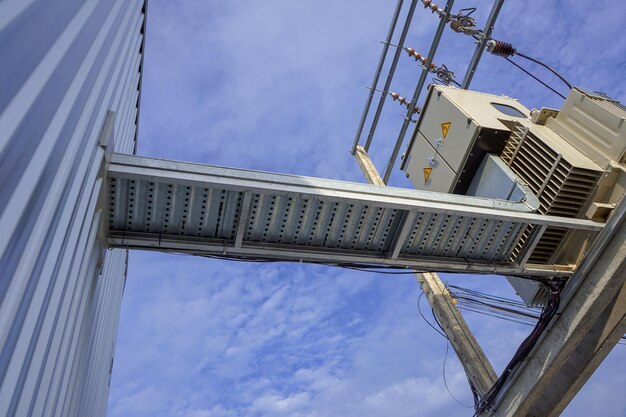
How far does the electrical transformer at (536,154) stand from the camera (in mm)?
6316

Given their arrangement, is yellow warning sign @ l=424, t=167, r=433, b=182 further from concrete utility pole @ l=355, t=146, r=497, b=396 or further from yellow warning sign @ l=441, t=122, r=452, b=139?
concrete utility pole @ l=355, t=146, r=497, b=396

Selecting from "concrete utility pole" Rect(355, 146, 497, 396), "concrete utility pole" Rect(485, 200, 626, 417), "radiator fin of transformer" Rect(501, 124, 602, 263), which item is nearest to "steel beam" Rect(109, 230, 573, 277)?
"radiator fin of transformer" Rect(501, 124, 602, 263)

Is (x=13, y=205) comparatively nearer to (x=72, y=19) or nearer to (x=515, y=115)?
(x=72, y=19)

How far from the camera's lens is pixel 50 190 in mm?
2984

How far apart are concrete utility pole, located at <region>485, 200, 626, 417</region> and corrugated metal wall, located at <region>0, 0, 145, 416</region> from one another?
511 cm

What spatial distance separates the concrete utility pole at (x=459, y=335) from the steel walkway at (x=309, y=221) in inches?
69.1

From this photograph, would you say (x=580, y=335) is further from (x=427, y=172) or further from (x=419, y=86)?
(x=419, y=86)

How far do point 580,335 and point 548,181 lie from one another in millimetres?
1881

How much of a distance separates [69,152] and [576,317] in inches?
225

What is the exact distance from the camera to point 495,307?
8141mm

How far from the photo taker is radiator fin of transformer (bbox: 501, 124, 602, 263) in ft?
20.7

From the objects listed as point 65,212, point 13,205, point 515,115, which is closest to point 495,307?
point 515,115

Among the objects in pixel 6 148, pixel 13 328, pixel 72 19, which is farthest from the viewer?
pixel 72 19

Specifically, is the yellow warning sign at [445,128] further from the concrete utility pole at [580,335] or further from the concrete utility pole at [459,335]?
the concrete utility pole at [459,335]
